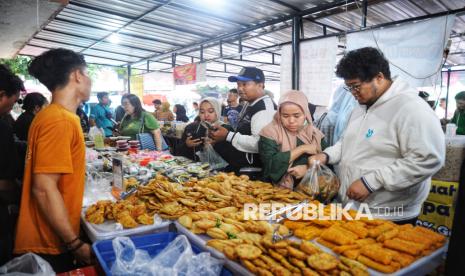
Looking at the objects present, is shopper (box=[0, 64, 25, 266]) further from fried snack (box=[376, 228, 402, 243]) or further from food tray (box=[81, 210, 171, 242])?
fried snack (box=[376, 228, 402, 243])

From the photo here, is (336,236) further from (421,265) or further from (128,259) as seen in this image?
(128,259)

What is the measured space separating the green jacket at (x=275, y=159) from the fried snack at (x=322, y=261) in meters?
1.30

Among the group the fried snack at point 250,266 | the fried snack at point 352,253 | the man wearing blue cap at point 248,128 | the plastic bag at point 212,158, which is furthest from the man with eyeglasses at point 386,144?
the plastic bag at point 212,158

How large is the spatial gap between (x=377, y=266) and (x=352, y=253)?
0.12m

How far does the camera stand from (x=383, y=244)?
1.51 m

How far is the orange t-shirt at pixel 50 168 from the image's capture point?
1653mm

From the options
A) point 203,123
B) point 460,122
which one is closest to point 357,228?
point 203,123

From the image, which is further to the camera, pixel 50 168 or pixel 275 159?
pixel 275 159

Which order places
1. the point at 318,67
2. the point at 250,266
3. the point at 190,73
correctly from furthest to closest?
1. the point at 190,73
2. the point at 318,67
3. the point at 250,266

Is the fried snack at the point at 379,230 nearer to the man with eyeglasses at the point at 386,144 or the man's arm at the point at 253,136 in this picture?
the man with eyeglasses at the point at 386,144

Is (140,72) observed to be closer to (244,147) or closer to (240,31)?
(240,31)

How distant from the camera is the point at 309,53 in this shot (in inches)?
216

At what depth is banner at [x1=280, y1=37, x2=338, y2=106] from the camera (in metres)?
5.21

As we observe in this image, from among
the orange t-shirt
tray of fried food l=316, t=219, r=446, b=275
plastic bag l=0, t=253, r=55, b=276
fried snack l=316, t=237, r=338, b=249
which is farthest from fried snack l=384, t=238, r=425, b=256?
the orange t-shirt
